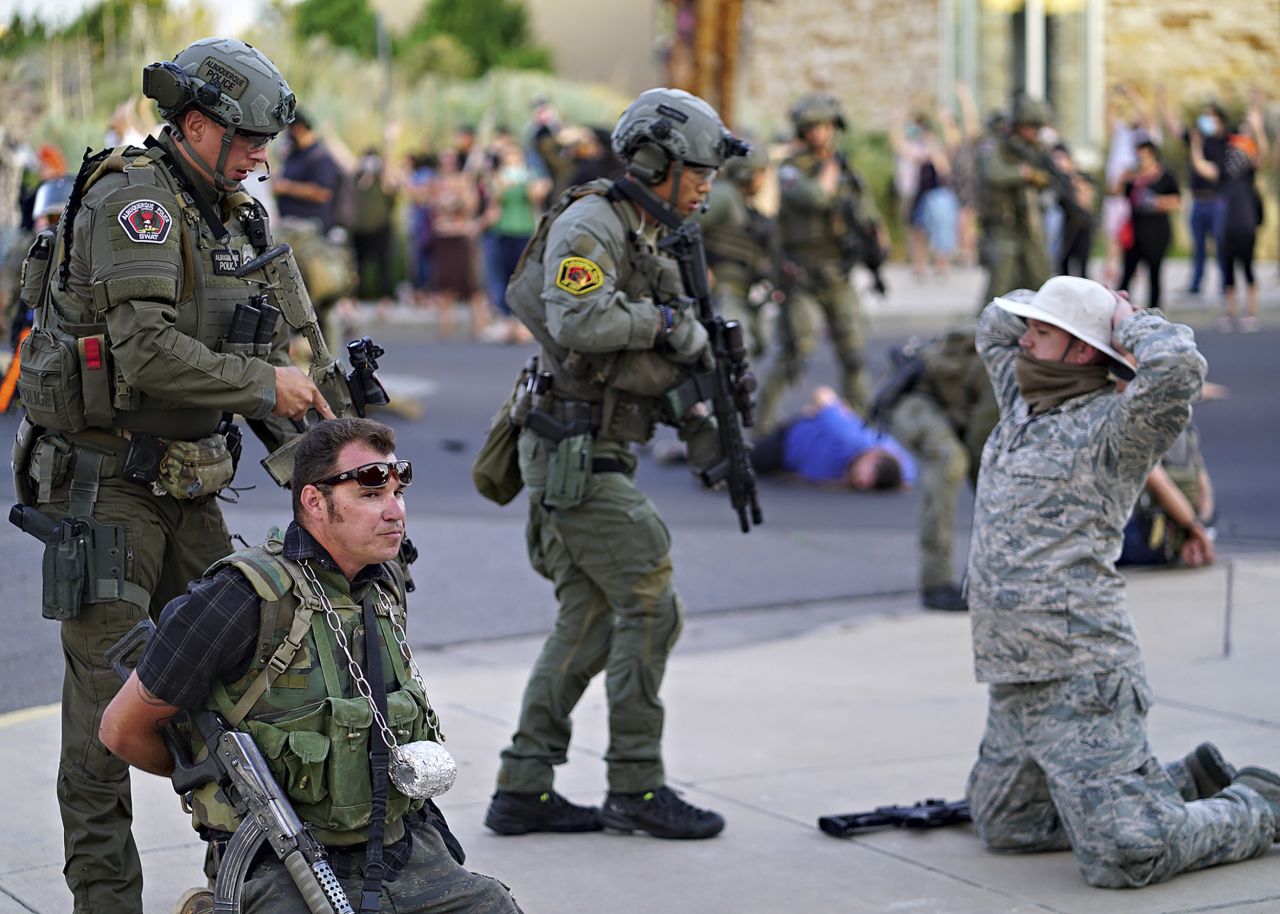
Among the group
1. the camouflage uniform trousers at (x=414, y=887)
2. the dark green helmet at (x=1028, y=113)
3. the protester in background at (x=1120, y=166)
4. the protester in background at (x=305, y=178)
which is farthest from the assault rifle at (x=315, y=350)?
the protester in background at (x=1120, y=166)

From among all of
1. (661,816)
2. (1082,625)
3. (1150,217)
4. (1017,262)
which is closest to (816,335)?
(1017,262)

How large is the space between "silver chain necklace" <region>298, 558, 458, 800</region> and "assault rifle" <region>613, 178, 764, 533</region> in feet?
6.36

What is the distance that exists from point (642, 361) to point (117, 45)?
51.4 ft

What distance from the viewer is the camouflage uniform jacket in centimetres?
510

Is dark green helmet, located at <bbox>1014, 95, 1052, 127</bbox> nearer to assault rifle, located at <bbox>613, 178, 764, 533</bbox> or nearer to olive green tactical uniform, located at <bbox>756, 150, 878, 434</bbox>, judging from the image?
olive green tactical uniform, located at <bbox>756, 150, 878, 434</bbox>

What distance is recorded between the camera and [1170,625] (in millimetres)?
8117

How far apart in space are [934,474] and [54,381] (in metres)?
4.90

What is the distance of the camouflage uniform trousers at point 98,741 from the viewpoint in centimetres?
439

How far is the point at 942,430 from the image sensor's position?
8.59 metres

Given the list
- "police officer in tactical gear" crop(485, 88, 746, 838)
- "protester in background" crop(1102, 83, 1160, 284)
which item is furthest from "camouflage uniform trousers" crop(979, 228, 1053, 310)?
"police officer in tactical gear" crop(485, 88, 746, 838)

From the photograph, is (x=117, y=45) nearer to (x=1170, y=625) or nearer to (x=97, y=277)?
(x=1170, y=625)

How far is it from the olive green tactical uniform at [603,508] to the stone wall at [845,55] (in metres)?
22.9

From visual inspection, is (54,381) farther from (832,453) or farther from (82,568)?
(832,453)

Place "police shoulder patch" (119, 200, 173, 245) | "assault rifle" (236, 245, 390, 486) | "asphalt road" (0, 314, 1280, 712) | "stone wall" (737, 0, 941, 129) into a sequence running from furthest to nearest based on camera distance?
"stone wall" (737, 0, 941, 129) < "asphalt road" (0, 314, 1280, 712) < "assault rifle" (236, 245, 390, 486) < "police shoulder patch" (119, 200, 173, 245)
